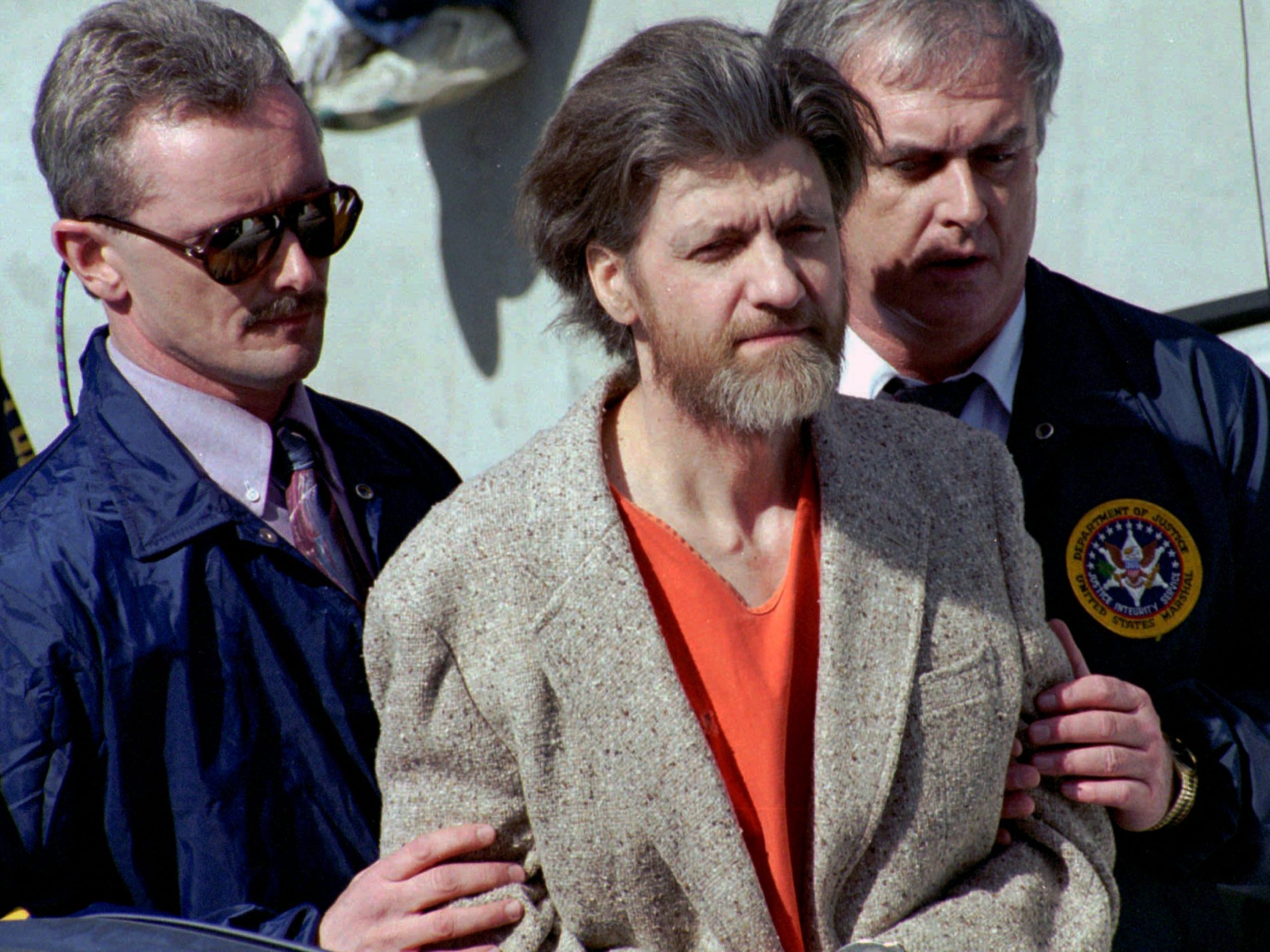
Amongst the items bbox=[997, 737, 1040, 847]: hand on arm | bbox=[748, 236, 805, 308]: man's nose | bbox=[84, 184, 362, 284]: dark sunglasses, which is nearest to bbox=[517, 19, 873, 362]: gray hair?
bbox=[748, 236, 805, 308]: man's nose

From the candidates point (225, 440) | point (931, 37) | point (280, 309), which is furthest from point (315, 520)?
point (931, 37)

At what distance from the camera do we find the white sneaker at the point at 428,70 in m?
4.39

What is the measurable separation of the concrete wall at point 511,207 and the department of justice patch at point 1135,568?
1.64 m

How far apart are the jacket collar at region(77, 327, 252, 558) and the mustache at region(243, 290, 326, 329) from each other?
22 cm

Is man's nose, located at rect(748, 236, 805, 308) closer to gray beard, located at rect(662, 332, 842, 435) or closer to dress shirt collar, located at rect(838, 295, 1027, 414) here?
gray beard, located at rect(662, 332, 842, 435)

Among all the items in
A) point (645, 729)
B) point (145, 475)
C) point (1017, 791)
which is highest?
point (145, 475)

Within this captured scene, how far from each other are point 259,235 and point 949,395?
1.20 m

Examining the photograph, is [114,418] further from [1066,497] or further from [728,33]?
[1066,497]

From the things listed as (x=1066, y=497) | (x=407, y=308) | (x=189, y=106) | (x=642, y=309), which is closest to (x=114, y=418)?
(x=189, y=106)

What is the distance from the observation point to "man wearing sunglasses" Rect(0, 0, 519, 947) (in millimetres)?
2160

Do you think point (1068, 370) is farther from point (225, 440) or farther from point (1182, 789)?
point (225, 440)

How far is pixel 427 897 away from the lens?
6.55ft

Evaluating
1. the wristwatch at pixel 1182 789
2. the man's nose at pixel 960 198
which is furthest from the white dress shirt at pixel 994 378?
the wristwatch at pixel 1182 789

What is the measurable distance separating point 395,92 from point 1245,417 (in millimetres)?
2757
